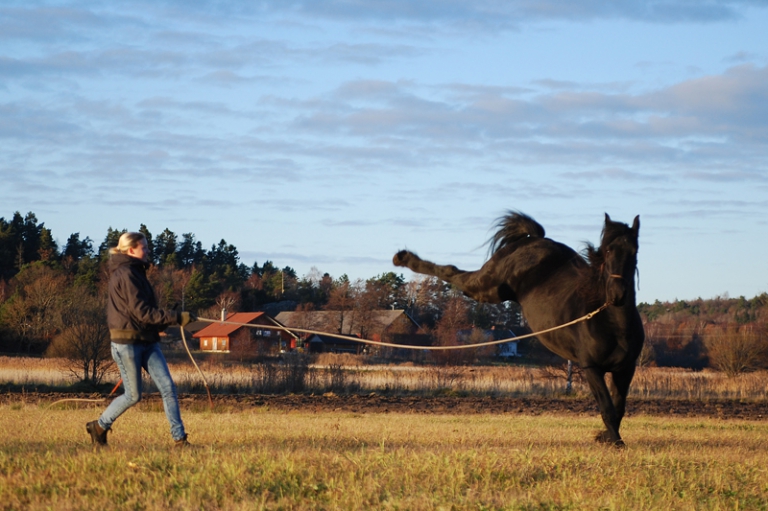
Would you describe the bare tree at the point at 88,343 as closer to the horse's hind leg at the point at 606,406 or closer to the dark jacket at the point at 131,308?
the dark jacket at the point at 131,308

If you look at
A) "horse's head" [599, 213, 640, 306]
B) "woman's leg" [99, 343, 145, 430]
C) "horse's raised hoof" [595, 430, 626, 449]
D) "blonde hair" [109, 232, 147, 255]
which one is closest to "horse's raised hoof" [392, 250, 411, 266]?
"horse's head" [599, 213, 640, 306]

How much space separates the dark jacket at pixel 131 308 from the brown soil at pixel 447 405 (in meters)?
11.3

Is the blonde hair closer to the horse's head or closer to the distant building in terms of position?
the horse's head

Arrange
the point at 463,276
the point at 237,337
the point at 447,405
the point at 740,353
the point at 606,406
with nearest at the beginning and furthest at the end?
the point at 606,406, the point at 463,276, the point at 447,405, the point at 740,353, the point at 237,337

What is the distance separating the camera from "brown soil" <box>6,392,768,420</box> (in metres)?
21.0

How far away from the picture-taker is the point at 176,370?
38.3 m

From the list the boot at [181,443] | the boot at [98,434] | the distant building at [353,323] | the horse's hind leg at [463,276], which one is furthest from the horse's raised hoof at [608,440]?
the distant building at [353,323]

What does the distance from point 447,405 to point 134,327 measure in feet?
56.4

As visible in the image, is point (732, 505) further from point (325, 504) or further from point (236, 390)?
point (236, 390)

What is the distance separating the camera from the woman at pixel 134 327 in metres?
7.46

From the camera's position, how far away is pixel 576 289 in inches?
400

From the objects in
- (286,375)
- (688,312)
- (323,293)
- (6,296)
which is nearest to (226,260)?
(323,293)

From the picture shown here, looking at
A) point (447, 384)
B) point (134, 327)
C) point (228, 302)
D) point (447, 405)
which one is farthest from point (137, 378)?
point (228, 302)

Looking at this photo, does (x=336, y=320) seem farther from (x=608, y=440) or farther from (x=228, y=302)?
(x=608, y=440)
